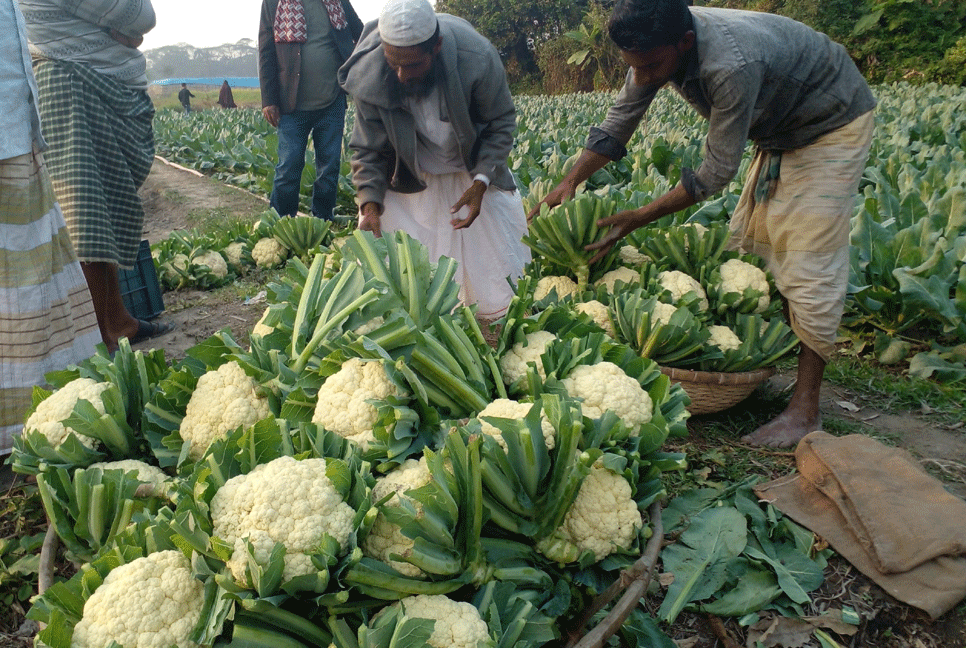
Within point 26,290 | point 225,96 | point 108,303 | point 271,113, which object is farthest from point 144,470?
point 225,96

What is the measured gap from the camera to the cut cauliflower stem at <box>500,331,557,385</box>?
7.04 feet

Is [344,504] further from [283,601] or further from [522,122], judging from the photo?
[522,122]

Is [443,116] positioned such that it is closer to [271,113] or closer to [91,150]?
[91,150]

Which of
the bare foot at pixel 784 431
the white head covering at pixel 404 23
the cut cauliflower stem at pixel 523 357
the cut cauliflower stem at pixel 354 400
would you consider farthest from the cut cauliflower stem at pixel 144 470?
the bare foot at pixel 784 431

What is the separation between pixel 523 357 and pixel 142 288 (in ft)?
11.7

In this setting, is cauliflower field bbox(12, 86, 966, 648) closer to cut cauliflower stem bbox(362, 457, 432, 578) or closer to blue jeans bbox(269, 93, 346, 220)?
cut cauliflower stem bbox(362, 457, 432, 578)

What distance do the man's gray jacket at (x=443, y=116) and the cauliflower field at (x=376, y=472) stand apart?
4.18 feet

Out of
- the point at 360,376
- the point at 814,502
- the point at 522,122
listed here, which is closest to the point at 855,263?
the point at 814,502

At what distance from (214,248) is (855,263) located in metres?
5.03

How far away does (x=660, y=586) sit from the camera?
231cm

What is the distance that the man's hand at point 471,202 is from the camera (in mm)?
3695

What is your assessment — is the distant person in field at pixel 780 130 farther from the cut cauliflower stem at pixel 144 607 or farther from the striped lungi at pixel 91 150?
the striped lungi at pixel 91 150

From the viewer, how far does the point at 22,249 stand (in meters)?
2.83

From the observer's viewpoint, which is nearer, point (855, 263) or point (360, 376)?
point (360, 376)
